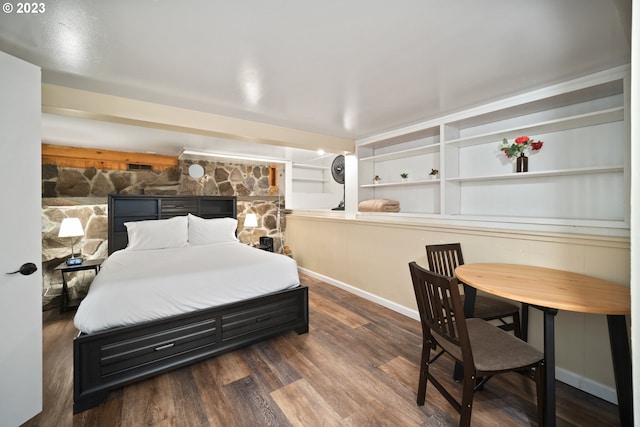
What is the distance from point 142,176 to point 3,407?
3378mm

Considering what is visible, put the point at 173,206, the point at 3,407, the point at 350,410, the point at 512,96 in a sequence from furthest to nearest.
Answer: the point at 173,206 < the point at 512,96 < the point at 350,410 < the point at 3,407

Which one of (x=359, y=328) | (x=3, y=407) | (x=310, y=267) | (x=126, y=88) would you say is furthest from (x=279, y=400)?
(x=310, y=267)

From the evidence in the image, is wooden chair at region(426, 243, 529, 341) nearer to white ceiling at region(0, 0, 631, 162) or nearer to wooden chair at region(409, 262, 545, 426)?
wooden chair at region(409, 262, 545, 426)

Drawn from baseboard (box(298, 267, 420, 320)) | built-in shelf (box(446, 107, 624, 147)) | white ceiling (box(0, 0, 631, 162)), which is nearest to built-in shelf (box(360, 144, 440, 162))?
built-in shelf (box(446, 107, 624, 147))

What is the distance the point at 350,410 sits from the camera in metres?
1.63

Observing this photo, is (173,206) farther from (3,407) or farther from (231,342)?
(3,407)

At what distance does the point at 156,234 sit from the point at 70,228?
0.92 metres

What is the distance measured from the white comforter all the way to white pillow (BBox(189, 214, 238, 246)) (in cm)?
80

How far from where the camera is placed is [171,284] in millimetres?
2033

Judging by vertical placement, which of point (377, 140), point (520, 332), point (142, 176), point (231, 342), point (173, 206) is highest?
point (377, 140)

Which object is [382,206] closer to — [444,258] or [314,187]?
[444,258]

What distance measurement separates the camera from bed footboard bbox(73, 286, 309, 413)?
167cm

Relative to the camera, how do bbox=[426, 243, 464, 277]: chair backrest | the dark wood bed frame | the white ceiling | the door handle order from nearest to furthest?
1. the white ceiling
2. the door handle
3. the dark wood bed frame
4. bbox=[426, 243, 464, 277]: chair backrest

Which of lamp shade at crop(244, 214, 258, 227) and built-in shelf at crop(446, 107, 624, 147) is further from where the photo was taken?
lamp shade at crop(244, 214, 258, 227)
